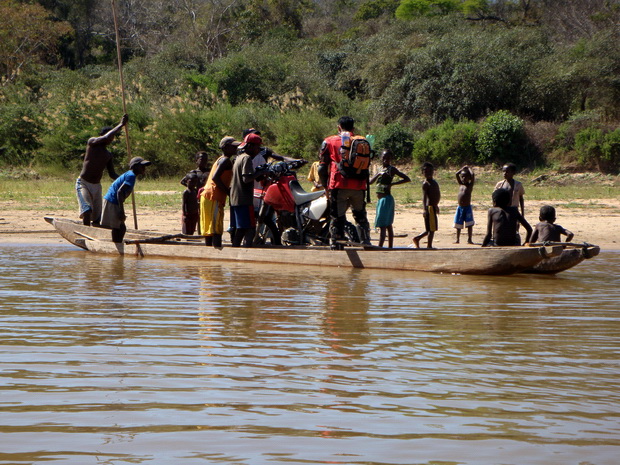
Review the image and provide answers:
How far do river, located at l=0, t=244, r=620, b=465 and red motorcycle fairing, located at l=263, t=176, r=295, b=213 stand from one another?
1.44 metres

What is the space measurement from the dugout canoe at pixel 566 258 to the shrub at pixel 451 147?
15.2 metres

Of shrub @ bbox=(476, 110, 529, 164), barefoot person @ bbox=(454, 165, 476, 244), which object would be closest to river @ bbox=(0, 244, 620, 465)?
barefoot person @ bbox=(454, 165, 476, 244)

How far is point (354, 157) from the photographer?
8.83 meters

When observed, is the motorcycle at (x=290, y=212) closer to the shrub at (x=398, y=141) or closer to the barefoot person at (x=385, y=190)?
the barefoot person at (x=385, y=190)

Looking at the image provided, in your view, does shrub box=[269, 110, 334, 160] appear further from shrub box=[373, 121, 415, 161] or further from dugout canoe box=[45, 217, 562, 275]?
dugout canoe box=[45, 217, 562, 275]

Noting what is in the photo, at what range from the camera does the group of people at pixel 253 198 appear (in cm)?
897

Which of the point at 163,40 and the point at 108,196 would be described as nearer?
the point at 108,196

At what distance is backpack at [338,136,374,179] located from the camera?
881cm

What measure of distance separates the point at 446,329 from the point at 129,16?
4375 centimetres

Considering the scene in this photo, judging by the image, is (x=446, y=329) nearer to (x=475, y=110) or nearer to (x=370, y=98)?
(x=475, y=110)

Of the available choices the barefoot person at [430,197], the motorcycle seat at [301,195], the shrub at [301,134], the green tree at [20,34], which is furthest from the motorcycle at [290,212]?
the green tree at [20,34]

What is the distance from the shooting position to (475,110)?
85.3ft

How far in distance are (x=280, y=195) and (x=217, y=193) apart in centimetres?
73

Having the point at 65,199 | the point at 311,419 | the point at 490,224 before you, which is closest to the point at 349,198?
the point at 490,224
